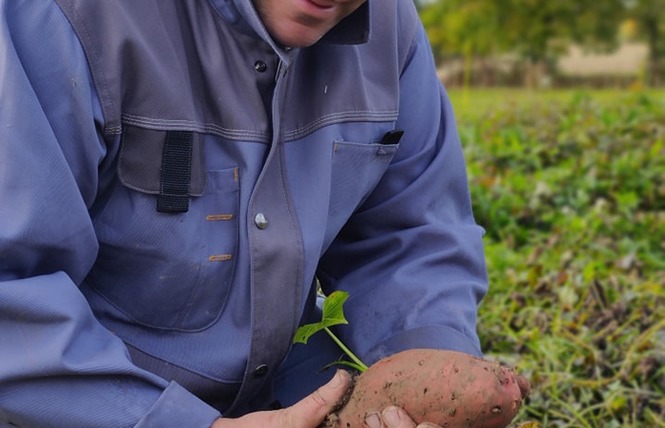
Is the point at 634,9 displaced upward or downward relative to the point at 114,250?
downward

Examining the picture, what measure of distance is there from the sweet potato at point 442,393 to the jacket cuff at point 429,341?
0.87 ft

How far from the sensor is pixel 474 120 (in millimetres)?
8438

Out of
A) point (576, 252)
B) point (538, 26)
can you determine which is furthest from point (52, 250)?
point (538, 26)

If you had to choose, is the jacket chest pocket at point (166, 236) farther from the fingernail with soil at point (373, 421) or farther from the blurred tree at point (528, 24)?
the blurred tree at point (528, 24)

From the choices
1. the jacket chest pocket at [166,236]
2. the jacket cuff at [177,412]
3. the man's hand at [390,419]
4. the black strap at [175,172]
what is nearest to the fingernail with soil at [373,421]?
the man's hand at [390,419]

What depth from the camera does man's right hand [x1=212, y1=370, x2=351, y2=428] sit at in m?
1.81

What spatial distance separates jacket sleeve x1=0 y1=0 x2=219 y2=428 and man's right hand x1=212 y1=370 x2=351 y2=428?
0.07 meters

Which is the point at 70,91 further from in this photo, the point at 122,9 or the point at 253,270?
the point at 253,270

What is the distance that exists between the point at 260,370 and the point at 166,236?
361mm

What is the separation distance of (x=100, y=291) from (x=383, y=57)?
2.55ft

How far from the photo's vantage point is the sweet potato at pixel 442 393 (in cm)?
184

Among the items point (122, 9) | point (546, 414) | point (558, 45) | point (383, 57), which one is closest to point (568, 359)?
point (546, 414)

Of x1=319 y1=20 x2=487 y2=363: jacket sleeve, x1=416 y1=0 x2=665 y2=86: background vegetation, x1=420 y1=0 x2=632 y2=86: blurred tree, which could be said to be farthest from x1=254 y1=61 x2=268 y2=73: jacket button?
x1=420 y1=0 x2=632 y2=86: blurred tree

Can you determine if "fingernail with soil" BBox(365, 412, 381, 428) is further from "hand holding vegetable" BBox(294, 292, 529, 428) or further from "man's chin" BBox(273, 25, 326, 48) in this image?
"man's chin" BBox(273, 25, 326, 48)
